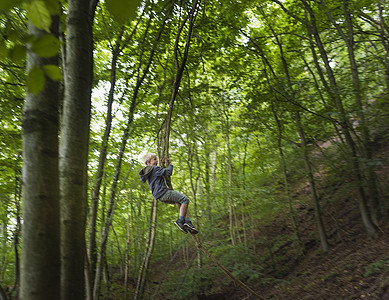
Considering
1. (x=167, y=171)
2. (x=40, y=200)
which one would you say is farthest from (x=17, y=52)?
(x=167, y=171)

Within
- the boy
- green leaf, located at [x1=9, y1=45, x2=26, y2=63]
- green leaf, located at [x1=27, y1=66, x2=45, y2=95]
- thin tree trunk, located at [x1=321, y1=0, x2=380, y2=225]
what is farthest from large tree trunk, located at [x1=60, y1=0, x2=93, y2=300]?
thin tree trunk, located at [x1=321, y1=0, x2=380, y2=225]

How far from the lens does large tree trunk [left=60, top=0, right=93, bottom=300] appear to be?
160 centimetres

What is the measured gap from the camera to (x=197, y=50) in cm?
654

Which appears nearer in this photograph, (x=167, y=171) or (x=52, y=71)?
(x=52, y=71)

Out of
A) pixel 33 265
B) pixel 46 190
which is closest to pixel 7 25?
pixel 46 190

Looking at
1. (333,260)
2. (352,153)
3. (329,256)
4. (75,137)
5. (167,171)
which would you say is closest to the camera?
(75,137)

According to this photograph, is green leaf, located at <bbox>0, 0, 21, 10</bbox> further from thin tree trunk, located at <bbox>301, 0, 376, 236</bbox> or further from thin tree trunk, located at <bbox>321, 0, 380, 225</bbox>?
thin tree trunk, located at <bbox>321, 0, 380, 225</bbox>

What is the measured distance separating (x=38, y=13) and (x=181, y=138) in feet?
19.4

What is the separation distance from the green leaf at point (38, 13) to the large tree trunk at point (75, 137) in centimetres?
124

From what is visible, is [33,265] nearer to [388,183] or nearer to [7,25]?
[7,25]

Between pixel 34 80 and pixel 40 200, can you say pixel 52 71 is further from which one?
pixel 40 200

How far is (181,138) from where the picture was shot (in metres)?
6.46

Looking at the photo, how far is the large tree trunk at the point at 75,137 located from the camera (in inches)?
63.0

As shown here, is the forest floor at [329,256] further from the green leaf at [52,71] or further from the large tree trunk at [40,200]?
the green leaf at [52,71]
